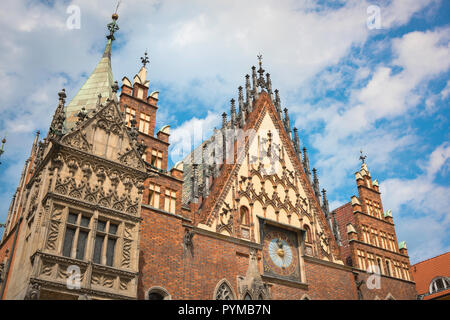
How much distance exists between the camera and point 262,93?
79.3 ft

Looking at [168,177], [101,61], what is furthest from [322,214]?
[101,61]

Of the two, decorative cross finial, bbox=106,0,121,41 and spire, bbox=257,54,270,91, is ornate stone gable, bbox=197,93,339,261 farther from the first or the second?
decorative cross finial, bbox=106,0,121,41

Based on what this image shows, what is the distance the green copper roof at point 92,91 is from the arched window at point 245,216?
7.49m

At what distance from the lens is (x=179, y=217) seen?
17078 mm

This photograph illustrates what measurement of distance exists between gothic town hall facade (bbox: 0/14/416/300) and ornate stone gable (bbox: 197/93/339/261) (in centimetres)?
6

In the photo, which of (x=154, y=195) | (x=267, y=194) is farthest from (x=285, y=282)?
(x=154, y=195)

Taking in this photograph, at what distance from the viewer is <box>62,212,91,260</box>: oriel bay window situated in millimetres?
12812

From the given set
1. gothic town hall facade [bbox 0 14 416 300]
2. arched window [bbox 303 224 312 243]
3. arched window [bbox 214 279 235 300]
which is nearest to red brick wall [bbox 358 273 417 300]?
gothic town hall facade [bbox 0 14 416 300]

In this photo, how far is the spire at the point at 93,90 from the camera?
1998 cm

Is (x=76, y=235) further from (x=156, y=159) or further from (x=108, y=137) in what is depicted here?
(x=156, y=159)
